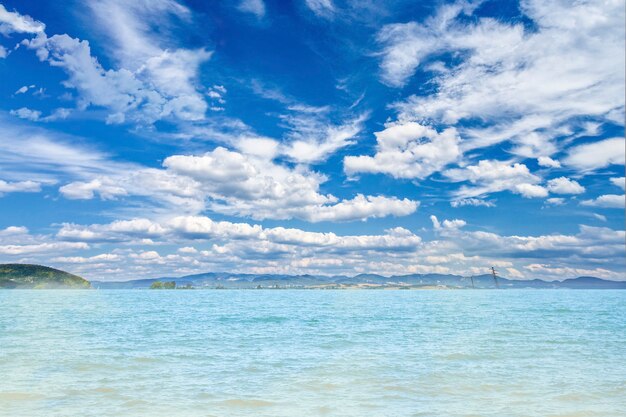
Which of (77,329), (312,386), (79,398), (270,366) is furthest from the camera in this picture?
(77,329)

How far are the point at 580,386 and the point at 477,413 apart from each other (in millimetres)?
8109

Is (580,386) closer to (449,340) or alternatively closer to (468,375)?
(468,375)

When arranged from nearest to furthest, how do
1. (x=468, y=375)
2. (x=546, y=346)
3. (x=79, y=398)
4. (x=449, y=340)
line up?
(x=79, y=398)
(x=468, y=375)
(x=546, y=346)
(x=449, y=340)

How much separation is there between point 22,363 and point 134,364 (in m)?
6.82

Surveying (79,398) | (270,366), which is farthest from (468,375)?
(79,398)

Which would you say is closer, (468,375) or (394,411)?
(394,411)

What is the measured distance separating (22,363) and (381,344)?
24544 millimetres

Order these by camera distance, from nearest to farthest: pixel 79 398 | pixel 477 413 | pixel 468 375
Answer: pixel 477 413 < pixel 79 398 < pixel 468 375

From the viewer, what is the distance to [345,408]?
1778cm

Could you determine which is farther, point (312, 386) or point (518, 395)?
point (312, 386)

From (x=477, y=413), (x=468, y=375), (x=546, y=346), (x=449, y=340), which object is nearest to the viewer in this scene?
(x=477, y=413)

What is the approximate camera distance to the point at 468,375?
24.0 meters

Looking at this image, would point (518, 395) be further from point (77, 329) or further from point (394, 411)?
point (77, 329)

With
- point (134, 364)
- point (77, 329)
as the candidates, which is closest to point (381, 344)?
point (134, 364)
